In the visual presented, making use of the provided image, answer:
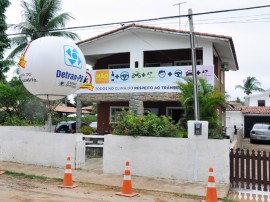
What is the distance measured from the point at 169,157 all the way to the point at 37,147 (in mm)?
4960

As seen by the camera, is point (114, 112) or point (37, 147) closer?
point (37, 147)

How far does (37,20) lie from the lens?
2512 centimetres

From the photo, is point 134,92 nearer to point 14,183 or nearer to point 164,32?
point 164,32

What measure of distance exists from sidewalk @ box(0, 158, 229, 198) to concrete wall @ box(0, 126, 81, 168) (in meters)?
0.30

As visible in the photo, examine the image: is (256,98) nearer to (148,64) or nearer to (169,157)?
(148,64)

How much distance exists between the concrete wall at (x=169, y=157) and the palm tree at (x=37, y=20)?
1744 cm

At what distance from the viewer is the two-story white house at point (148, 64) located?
16281 millimetres

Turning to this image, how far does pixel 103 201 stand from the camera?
7117 millimetres

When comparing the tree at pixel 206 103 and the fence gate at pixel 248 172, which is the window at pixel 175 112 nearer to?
the tree at pixel 206 103

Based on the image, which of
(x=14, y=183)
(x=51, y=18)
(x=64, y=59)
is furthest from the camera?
(x=51, y=18)

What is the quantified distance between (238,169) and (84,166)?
5273 millimetres

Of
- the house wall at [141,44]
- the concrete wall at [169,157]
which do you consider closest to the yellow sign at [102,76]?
the house wall at [141,44]

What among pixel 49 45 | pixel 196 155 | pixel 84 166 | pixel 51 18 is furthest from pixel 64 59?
pixel 51 18

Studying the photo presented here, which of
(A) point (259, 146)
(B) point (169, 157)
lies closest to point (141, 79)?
(B) point (169, 157)
